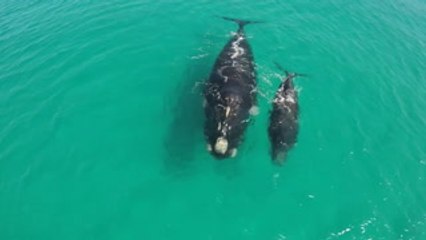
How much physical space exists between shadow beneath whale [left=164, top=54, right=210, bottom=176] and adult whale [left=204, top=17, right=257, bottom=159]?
1.28 metres

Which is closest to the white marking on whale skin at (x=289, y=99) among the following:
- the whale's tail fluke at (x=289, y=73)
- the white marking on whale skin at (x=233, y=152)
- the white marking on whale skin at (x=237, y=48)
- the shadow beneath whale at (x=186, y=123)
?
the whale's tail fluke at (x=289, y=73)

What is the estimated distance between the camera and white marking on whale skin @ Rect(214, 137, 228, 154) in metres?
19.7

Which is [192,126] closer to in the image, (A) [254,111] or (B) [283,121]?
(A) [254,111]

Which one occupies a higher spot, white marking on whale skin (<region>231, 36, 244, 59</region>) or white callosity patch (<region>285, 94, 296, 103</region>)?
white marking on whale skin (<region>231, 36, 244, 59</region>)

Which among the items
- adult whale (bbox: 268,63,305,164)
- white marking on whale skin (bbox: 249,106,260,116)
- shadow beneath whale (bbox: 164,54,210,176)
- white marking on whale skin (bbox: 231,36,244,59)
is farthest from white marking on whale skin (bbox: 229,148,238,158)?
white marking on whale skin (bbox: 231,36,244,59)

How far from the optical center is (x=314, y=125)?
23.5 metres

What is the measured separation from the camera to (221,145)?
1967 centimetres

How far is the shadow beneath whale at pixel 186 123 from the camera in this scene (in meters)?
21.4

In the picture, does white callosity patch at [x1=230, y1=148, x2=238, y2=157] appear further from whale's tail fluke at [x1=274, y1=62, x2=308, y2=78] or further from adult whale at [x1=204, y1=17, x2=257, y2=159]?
whale's tail fluke at [x1=274, y1=62, x2=308, y2=78]

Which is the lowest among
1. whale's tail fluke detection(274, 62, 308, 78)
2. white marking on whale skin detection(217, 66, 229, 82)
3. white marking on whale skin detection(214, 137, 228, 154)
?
whale's tail fluke detection(274, 62, 308, 78)

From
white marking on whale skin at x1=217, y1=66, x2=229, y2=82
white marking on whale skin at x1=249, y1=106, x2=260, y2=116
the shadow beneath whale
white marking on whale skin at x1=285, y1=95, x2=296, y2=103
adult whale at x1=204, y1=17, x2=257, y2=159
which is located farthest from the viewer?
white marking on whale skin at x1=285, y1=95, x2=296, y2=103

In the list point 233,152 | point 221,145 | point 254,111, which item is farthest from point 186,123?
point 221,145

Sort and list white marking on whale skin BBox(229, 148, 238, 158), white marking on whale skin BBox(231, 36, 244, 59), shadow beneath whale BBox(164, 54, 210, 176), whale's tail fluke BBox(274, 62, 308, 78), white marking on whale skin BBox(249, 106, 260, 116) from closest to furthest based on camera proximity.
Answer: white marking on whale skin BBox(229, 148, 238, 158), shadow beneath whale BBox(164, 54, 210, 176), white marking on whale skin BBox(249, 106, 260, 116), whale's tail fluke BBox(274, 62, 308, 78), white marking on whale skin BBox(231, 36, 244, 59)

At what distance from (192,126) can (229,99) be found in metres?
2.75
